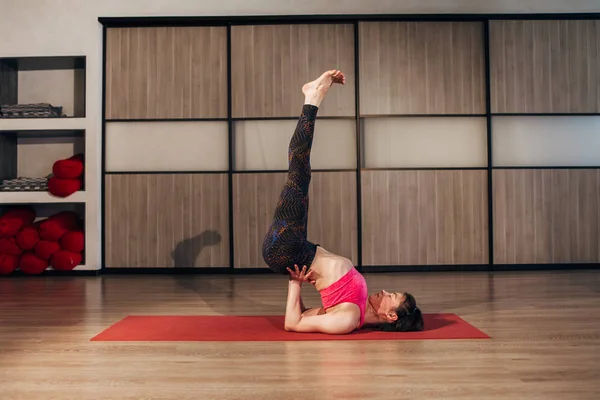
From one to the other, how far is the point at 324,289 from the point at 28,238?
3410mm

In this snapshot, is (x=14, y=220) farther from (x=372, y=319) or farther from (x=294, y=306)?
(x=372, y=319)

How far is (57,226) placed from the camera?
507 centimetres

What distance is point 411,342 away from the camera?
103 inches

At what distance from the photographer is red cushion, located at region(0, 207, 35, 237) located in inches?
199

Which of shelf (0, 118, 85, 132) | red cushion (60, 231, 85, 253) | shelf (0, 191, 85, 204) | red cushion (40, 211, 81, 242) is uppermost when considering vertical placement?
shelf (0, 118, 85, 132)

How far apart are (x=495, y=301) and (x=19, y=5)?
16.5ft

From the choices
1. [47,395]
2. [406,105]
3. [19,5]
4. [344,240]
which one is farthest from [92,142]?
[47,395]

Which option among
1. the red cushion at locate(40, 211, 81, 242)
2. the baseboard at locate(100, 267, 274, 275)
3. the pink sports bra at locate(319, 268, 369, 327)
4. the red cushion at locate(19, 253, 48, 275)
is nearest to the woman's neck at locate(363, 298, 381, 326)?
the pink sports bra at locate(319, 268, 369, 327)

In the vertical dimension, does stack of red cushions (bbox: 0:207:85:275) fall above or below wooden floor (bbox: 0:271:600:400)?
above

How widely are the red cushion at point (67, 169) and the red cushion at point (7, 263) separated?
85 cm

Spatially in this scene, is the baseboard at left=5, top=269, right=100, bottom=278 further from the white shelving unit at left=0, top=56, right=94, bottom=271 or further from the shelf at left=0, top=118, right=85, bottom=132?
the shelf at left=0, top=118, right=85, bottom=132

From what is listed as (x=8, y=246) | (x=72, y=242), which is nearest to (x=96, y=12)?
(x=72, y=242)

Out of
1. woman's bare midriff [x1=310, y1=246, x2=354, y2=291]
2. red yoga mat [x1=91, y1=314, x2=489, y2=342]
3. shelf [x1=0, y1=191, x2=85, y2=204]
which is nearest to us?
red yoga mat [x1=91, y1=314, x2=489, y2=342]

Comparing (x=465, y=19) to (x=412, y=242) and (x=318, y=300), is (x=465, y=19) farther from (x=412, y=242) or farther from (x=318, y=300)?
(x=318, y=300)
